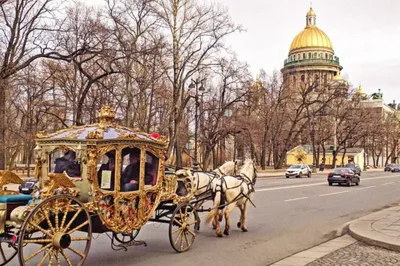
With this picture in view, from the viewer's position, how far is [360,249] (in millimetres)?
9781

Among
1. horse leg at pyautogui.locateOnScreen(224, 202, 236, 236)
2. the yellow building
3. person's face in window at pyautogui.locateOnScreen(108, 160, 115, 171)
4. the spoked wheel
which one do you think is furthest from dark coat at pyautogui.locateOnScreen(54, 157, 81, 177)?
the yellow building

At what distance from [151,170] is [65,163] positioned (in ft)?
5.36

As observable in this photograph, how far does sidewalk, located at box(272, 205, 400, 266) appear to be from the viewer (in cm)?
862

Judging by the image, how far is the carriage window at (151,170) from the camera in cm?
900

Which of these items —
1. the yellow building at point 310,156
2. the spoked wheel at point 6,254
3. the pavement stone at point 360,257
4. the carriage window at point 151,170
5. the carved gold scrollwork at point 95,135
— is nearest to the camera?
the spoked wheel at point 6,254

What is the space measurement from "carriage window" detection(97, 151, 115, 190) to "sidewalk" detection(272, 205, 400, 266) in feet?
10.9

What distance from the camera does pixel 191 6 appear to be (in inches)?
1485

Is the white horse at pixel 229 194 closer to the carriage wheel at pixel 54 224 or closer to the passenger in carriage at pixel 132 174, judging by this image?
the passenger in carriage at pixel 132 174

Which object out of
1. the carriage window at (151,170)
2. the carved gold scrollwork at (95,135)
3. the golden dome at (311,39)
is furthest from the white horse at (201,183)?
the golden dome at (311,39)

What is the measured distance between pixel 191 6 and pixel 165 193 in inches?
1207

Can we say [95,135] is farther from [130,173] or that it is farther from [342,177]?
[342,177]

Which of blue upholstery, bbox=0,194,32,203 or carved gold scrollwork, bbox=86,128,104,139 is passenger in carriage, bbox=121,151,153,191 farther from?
blue upholstery, bbox=0,194,32,203

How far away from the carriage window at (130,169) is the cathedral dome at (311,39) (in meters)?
109

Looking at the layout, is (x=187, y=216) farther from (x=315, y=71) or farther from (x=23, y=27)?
(x=315, y=71)
